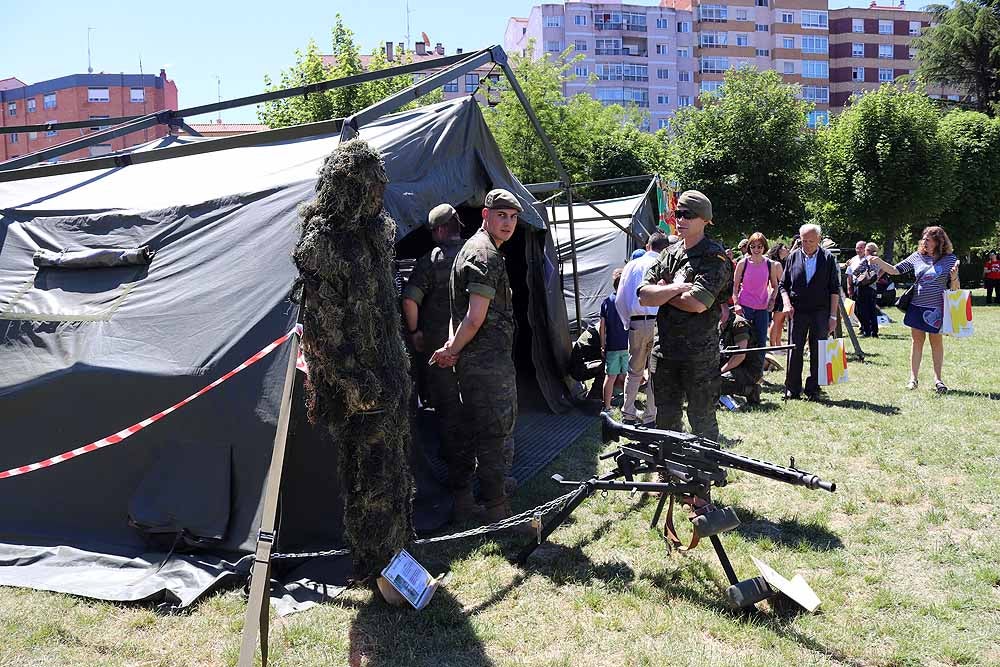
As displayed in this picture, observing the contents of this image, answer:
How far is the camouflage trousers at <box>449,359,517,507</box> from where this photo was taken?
14.8 ft

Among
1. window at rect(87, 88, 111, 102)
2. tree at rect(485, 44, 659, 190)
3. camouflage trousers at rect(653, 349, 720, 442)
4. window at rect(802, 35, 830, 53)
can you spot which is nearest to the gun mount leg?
camouflage trousers at rect(653, 349, 720, 442)

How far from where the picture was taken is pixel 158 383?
4.16 metres

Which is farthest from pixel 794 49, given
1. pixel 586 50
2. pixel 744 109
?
pixel 744 109

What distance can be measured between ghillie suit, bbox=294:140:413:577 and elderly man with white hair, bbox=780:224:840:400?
529 centimetres

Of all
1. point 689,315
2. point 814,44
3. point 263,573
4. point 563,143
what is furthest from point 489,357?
point 814,44

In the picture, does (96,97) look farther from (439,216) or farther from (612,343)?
(439,216)

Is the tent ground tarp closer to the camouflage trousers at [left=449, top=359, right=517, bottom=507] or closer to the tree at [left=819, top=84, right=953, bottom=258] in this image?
the camouflage trousers at [left=449, top=359, right=517, bottom=507]

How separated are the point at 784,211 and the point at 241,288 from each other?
1949 centimetres

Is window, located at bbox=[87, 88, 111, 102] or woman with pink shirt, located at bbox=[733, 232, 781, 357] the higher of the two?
window, located at bbox=[87, 88, 111, 102]

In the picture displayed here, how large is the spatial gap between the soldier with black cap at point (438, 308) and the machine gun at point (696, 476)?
4.80 ft

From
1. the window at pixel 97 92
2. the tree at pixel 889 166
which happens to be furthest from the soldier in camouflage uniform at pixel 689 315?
the window at pixel 97 92

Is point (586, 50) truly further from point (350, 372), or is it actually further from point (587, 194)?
point (350, 372)

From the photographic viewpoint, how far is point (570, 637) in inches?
131

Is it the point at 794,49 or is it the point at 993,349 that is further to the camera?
the point at 794,49
